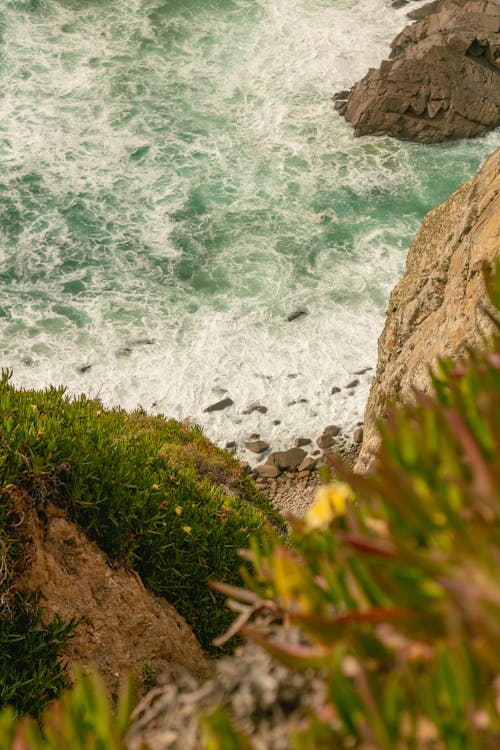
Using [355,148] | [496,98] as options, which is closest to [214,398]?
[355,148]

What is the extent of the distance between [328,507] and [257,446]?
13075 millimetres

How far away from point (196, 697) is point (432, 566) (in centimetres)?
66

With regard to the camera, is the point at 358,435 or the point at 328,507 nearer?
the point at 328,507

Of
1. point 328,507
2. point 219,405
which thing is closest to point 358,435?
point 219,405

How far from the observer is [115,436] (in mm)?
6809

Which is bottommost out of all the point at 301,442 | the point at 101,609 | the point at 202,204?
the point at 301,442

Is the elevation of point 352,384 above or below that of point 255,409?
above

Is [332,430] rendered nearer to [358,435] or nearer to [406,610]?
[358,435]

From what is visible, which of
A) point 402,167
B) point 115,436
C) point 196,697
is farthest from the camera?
point 402,167

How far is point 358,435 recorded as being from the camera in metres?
15.0

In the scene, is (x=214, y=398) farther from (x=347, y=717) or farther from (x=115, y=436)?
(x=347, y=717)

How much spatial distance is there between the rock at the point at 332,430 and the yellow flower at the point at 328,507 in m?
13.3

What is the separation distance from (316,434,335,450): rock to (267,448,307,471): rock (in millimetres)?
449

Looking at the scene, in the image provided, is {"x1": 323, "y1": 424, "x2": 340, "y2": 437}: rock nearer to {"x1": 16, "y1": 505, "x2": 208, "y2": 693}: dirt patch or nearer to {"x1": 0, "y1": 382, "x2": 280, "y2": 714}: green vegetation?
{"x1": 0, "y1": 382, "x2": 280, "y2": 714}: green vegetation
